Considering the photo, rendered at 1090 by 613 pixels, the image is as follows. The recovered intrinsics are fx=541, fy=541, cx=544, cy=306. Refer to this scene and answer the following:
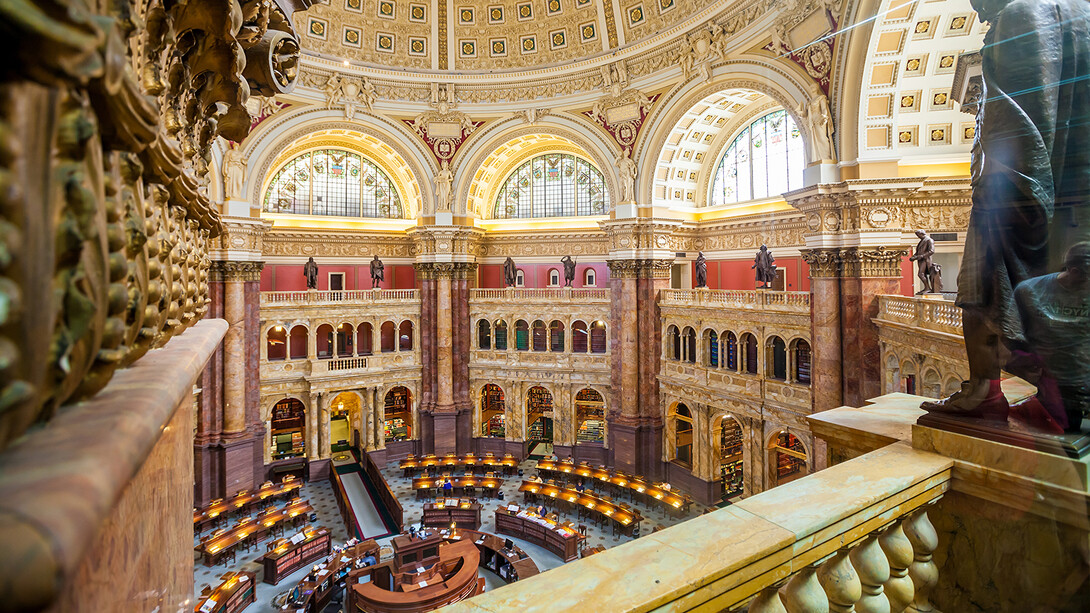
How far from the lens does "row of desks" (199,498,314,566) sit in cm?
1592

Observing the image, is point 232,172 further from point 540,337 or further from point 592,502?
point 592,502

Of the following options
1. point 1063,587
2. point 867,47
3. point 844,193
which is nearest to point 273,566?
point 1063,587

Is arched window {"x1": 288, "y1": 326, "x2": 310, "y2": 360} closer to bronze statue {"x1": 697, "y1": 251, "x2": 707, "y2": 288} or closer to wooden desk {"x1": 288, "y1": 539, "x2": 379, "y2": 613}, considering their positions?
wooden desk {"x1": 288, "y1": 539, "x2": 379, "y2": 613}

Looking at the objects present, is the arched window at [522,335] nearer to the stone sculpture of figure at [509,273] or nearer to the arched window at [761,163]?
the stone sculpture of figure at [509,273]

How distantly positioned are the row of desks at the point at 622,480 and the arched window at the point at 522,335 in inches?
236

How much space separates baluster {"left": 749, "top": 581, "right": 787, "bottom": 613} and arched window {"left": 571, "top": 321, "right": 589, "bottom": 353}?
22.9 m

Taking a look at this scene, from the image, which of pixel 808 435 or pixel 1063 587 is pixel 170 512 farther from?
pixel 808 435

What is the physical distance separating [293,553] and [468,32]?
20.8 meters

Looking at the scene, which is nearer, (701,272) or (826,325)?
(826,325)

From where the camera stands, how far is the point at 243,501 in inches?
739

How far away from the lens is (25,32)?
753 millimetres

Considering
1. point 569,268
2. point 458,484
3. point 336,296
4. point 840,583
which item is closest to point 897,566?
point 840,583

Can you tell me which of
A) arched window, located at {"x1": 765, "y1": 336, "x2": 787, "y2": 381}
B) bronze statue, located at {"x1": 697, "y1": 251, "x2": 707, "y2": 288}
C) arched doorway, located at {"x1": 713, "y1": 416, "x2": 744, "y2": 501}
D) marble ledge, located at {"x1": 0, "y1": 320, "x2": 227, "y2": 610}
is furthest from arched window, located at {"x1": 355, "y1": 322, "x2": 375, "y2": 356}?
marble ledge, located at {"x1": 0, "y1": 320, "x2": 227, "y2": 610}

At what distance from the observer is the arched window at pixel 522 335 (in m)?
26.1
